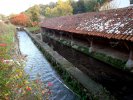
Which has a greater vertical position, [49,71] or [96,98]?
[96,98]

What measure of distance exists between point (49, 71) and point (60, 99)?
4532mm

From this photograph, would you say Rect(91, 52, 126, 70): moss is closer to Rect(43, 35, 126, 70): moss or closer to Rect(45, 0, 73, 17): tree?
Rect(43, 35, 126, 70): moss

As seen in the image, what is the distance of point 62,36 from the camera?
22578mm

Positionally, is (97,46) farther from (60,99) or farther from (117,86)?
(60,99)

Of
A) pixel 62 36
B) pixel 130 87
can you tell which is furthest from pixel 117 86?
pixel 62 36

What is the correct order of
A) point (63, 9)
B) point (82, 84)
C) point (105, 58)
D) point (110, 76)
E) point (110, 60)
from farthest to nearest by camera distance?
point (63, 9), point (105, 58), point (110, 60), point (110, 76), point (82, 84)

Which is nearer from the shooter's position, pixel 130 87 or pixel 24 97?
pixel 24 97

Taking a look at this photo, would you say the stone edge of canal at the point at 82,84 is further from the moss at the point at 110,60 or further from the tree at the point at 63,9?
the tree at the point at 63,9

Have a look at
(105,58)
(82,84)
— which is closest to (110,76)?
(105,58)

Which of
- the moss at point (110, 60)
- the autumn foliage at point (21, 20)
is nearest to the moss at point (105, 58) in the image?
the moss at point (110, 60)

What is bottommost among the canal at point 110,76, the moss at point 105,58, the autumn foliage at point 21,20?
the autumn foliage at point 21,20

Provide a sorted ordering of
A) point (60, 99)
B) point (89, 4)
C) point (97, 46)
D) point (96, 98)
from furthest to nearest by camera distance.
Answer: point (89, 4)
point (97, 46)
point (60, 99)
point (96, 98)

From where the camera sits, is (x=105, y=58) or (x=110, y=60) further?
(x=105, y=58)

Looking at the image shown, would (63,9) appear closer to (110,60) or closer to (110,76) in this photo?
(110,60)
